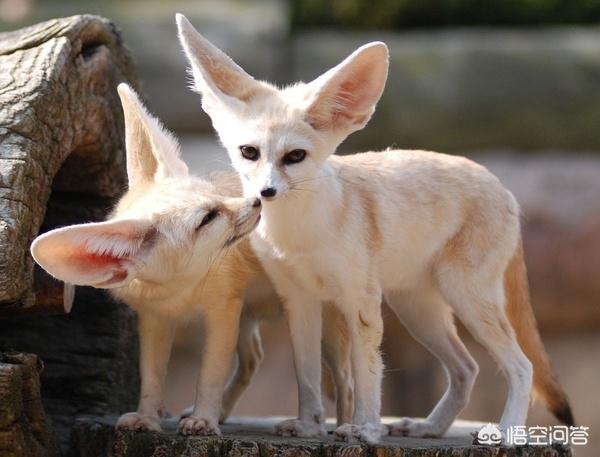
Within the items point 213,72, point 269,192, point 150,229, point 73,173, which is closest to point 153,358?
point 150,229

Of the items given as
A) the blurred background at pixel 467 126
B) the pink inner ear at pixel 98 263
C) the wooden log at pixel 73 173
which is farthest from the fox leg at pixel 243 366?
the blurred background at pixel 467 126

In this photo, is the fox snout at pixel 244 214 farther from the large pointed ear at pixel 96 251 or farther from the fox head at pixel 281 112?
the large pointed ear at pixel 96 251

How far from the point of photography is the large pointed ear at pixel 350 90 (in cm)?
494

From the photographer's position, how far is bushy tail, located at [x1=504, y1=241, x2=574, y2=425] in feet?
18.7

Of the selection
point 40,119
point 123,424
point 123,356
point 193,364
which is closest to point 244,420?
point 123,356

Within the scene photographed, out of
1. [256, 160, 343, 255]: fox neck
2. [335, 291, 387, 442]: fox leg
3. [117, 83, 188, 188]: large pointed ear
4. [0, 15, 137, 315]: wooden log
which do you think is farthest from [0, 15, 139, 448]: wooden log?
[335, 291, 387, 442]: fox leg

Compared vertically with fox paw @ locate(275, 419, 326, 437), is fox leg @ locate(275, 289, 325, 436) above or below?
above

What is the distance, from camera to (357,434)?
483 cm

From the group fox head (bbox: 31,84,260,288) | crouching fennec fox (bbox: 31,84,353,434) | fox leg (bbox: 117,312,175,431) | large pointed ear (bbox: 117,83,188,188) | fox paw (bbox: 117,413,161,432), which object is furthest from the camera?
large pointed ear (bbox: 117,83,188,188)

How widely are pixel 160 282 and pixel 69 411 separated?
4.69 ft

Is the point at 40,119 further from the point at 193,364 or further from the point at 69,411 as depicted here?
the point at 193,364

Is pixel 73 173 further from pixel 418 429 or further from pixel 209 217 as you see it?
pixel 418 429

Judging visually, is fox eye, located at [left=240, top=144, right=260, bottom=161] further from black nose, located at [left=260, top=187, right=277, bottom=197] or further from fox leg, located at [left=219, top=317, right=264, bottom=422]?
fox leg, located at [left=219, top=317, right=264, bottom=422]

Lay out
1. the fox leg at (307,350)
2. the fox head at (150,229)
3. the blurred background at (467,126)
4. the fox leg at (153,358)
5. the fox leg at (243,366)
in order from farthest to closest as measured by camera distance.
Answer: the blurred background at (467,126), the fox leg at (243,366), the fox leg at (307,350), the fox leg at (153,358), the fox head at (150,229)
